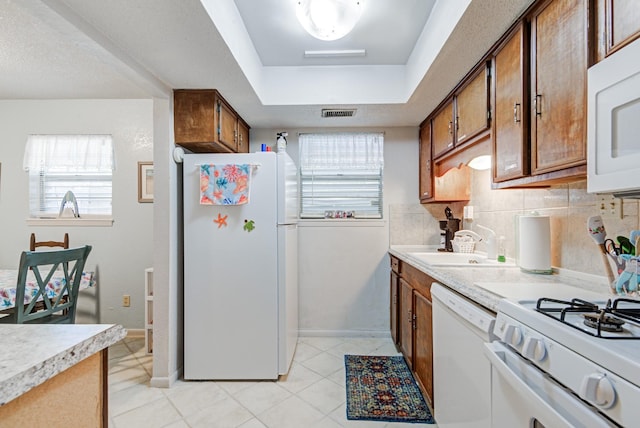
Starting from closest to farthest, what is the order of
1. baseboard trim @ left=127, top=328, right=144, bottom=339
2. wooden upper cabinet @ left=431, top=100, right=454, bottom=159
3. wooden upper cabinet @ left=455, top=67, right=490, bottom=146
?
wooden upper cabinet @ left=455, top=67, right=490, bottom=146, wooden upper cabinet @ left=431, top=100, right=454, bottom=159, baseboard trim @ left=127, top=328, right=144, bottom=339

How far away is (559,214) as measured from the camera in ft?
5.29

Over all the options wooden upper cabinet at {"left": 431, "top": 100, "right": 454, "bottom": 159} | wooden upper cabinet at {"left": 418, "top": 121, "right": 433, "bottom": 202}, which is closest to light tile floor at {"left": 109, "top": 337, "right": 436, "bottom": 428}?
wooden upper cabinet at {"left": 418, "top": 121, "right": 433, "bottom": 202}

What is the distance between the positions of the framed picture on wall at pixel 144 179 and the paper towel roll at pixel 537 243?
319 cm

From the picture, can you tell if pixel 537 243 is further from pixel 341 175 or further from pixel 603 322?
pixel 341 175

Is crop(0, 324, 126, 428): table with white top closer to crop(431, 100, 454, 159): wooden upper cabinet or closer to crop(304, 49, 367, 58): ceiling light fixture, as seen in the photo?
crop(304, 49, 367, 58): ceiling light fixture

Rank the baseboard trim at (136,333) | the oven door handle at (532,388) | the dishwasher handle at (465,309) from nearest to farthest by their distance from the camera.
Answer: the oven door handle at (532,388) < the dishwasher handle at (465,309) < the baseboard trim at (136,333)

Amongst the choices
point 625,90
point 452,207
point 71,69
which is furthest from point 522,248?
point 71,69

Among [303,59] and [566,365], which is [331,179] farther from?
[566,365]

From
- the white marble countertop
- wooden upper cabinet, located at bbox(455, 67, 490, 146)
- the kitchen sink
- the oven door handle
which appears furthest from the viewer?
the kitchen sink

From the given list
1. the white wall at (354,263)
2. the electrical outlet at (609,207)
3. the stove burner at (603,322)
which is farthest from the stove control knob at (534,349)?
the white wall at (354,263)

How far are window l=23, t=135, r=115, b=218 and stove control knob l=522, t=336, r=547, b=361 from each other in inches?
143

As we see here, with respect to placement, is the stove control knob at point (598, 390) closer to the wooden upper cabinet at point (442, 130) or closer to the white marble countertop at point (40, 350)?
the white marble countertop at point (40, 350)

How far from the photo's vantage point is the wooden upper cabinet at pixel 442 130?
92.4 inches

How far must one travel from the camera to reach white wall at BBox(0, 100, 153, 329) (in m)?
3.18
